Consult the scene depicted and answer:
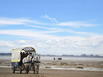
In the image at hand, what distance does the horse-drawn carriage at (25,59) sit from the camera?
3981 centimetres

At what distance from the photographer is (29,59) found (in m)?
39.7

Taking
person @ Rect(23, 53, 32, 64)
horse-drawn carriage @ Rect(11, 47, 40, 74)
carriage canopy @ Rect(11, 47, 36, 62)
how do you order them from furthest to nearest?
carriage canopy @ Rect(11, 47, 36, 62) → horse-drawn carriage @ Rect(11, 47, 40, 74) → person @ Rect(23, 53, 32, 64)

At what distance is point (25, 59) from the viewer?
39688 millimetres

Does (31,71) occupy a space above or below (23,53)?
below

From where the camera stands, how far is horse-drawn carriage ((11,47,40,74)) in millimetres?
39812

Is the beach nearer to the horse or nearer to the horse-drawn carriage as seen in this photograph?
the horse-drawn carriage

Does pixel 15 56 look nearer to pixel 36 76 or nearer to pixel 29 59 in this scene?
pixel 29 59

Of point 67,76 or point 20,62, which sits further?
point 20,62

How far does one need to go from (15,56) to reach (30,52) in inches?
96.0

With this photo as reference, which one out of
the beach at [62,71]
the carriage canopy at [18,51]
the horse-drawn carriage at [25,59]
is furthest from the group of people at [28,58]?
the beach at [62,71]

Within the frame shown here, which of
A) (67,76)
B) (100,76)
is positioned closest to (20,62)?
(67,76)

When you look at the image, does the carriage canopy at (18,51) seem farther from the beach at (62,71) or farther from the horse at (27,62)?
the beach at (62,71)

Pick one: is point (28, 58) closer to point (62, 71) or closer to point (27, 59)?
point (27, 59)

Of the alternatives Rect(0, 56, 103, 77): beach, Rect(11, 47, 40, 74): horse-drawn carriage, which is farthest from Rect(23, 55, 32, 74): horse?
Rect(0, 56, 103, 77): beach
